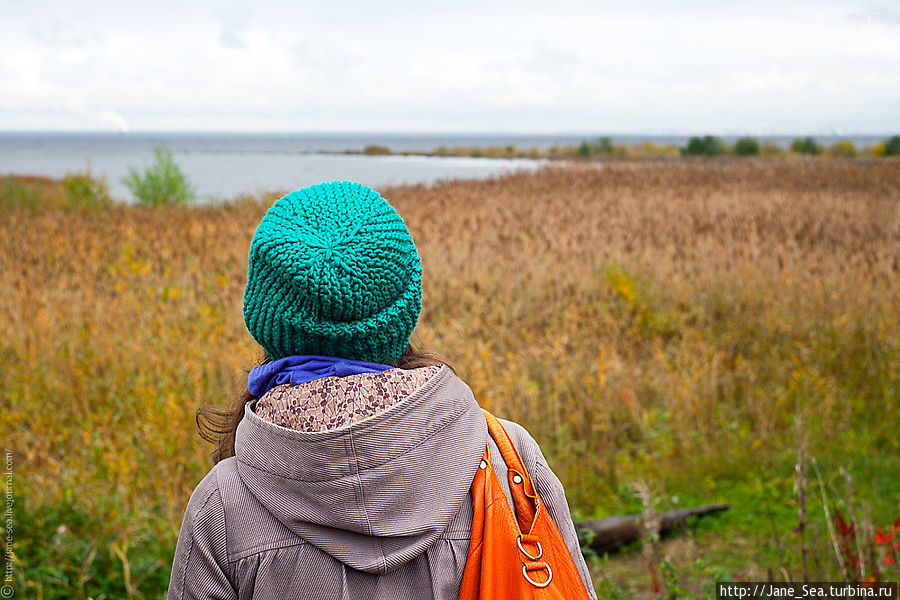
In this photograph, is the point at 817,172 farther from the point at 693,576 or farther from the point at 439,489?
the point at 439,489

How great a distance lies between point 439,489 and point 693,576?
9.12 feet

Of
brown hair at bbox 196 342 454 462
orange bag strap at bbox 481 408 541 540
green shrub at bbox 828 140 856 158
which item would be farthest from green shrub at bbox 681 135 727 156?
orange bag strap at bbox 481 408 541 540

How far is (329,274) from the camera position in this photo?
1.29 m

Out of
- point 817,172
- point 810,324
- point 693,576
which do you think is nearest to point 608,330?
point 810,324

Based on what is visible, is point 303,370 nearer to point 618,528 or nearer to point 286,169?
point 618,528

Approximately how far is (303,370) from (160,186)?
19.4m

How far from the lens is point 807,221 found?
11734mm

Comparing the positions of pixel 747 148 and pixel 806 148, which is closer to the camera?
pixel 747 148

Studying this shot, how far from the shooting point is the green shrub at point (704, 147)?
45.3 m

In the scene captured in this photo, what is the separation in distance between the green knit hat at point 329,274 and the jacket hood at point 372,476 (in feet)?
0.53

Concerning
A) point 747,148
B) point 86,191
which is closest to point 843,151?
point 747,148

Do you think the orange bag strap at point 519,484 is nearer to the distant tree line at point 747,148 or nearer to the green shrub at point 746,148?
the distant tree line at point 747,148

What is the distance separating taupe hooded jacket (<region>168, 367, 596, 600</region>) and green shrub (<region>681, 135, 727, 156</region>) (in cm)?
4721

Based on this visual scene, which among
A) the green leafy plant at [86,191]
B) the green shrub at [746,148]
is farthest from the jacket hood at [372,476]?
the green shrub at [746,148]
